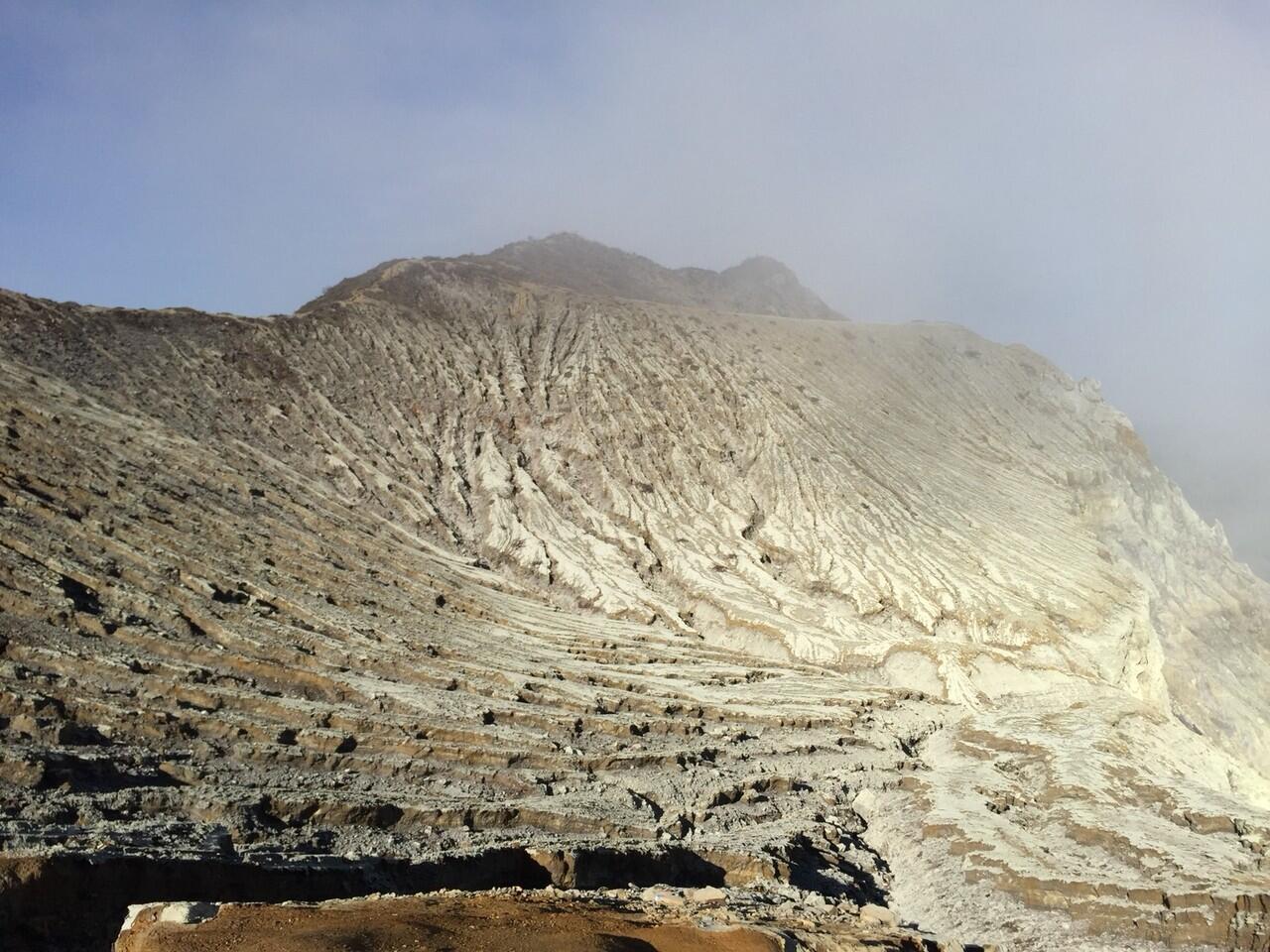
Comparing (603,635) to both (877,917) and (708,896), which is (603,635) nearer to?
(877,917)

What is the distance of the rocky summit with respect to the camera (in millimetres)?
10930

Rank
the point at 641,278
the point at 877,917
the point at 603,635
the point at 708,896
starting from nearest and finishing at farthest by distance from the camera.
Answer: the point at 708,896 < the point at 877,917 < the point at 603,635 < the point at 641,278

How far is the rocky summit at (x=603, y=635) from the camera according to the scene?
10930mm

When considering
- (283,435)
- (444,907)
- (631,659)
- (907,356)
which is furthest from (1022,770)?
(907,356)

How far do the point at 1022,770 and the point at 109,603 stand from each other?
1709 cm

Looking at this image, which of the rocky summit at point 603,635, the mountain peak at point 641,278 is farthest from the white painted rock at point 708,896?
the mountain peak at point 641,278

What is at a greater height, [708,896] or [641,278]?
[641,278]

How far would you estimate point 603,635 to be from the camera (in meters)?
22.8

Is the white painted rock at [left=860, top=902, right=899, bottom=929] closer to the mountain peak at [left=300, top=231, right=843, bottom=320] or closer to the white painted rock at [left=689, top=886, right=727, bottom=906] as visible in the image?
the white painted rock at [left=689, top=886, right=727, bottom=906]

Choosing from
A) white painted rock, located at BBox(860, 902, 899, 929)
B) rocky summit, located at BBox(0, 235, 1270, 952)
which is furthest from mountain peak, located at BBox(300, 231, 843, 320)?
white painted rock, located at BBox(860, 902, 899, 929)

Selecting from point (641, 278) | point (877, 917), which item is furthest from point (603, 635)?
point (641, 278)

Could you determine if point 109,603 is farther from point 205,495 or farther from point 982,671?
point 982,671

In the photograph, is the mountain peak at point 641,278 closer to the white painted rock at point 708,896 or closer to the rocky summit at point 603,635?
A: the rocky summit at point 603,635

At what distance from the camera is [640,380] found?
35.5m
